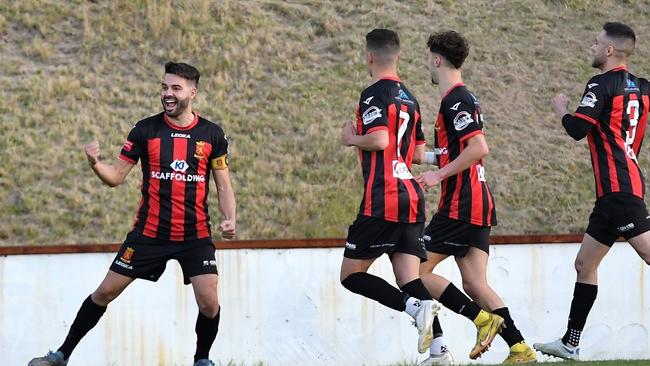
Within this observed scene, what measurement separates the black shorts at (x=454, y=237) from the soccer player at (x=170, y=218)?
1339 mm

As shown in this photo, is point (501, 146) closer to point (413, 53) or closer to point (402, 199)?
point (413, 53)

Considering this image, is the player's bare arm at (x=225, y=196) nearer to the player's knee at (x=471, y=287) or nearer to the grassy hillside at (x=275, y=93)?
the player's knee at (x=471, y=287)

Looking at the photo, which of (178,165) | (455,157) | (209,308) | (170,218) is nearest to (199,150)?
(178,165)

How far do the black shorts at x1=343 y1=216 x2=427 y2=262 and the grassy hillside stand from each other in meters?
7.14

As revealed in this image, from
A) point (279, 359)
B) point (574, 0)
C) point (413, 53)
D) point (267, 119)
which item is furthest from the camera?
point (574, 0)

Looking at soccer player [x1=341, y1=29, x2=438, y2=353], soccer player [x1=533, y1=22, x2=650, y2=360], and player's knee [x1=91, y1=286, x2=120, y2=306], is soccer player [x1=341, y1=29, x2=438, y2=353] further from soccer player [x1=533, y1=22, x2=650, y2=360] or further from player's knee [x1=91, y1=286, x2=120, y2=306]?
player's knee [x1=91, y1=286, x2=120, y2=306]

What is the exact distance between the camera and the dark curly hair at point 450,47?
295 inches

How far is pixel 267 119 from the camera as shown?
1689 cm

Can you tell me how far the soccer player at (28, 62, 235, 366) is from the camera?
734 centimetres

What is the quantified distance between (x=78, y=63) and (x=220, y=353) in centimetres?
959

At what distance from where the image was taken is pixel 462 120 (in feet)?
24.1

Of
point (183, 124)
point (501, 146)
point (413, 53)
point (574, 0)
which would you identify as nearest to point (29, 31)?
point (413, 53)

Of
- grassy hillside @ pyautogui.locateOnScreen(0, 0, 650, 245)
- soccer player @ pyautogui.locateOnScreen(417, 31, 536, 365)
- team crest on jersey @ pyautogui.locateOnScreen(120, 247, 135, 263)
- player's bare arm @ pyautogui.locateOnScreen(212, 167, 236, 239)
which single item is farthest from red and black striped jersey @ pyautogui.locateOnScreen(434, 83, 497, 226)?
grassy hillside @ pyautogui.locateOnScreen(0, 0, 650, 245)

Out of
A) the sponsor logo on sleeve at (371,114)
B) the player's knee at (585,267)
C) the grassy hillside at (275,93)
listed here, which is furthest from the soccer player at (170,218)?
the grassy hillside at (275,93)
